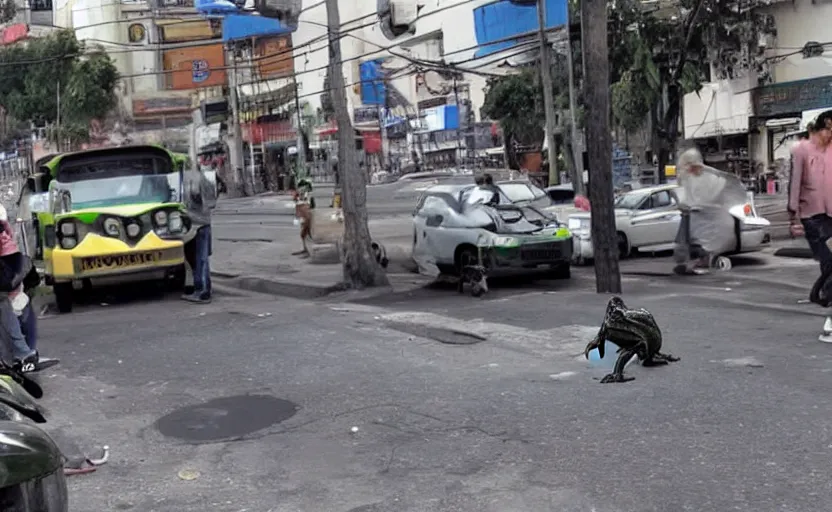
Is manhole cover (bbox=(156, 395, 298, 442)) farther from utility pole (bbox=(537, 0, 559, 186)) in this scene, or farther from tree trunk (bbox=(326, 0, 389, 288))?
utility pole (bbox=(537, 0, 559, 186))

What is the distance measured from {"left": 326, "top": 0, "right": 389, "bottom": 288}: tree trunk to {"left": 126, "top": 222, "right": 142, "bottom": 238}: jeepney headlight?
2910 mm

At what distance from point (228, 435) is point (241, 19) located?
201 feet

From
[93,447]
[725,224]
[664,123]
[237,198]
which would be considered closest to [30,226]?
[93,447]

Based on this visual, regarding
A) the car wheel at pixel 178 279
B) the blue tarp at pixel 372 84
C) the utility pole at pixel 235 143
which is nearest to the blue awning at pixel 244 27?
the utility pole at pixel 235 143

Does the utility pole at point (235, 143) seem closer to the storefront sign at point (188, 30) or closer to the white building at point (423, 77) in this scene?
the white building at point (423, 77)

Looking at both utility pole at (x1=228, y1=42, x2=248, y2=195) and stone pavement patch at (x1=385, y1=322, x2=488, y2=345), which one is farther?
utility pole at (x1=228, y1=42, x2=248, y2=195)

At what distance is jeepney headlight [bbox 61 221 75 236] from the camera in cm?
1284

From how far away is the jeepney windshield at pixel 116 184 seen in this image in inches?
545

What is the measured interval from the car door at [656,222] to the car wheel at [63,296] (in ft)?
33.7

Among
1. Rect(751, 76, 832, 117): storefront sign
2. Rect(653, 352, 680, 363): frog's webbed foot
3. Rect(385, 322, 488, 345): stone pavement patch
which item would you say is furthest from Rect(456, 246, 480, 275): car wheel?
Rect(751, 76, 832, 117): storefront sign

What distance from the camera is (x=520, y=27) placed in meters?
41.0

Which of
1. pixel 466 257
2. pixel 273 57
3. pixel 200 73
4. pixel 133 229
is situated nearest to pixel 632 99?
pixel 466 257

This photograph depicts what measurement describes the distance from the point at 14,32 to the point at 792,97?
58.2m

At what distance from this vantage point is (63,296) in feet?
43.5
